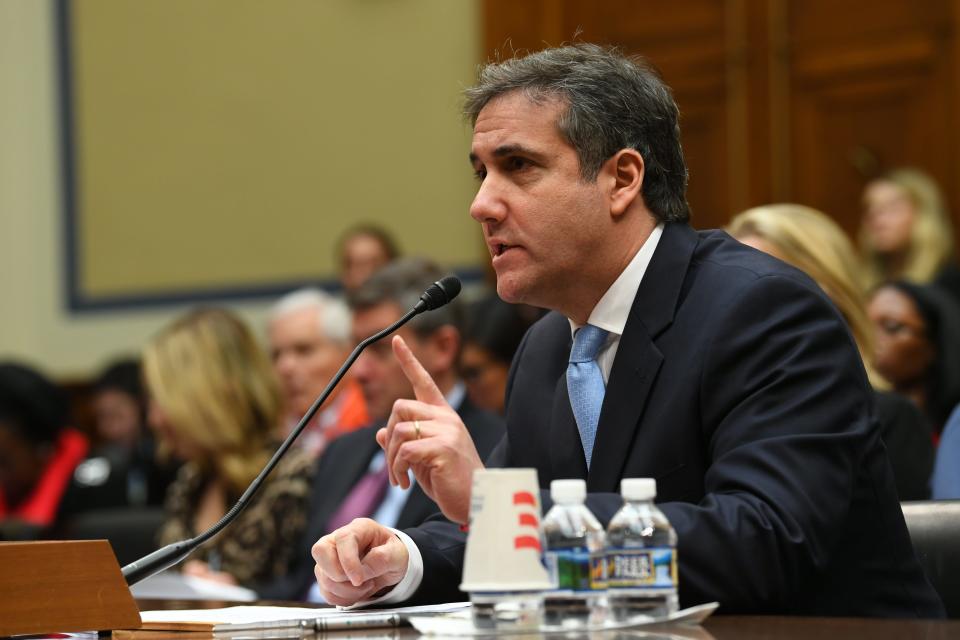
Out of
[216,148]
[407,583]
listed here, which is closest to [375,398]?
[407,583]

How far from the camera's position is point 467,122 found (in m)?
2.40

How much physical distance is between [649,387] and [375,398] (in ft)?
6.57

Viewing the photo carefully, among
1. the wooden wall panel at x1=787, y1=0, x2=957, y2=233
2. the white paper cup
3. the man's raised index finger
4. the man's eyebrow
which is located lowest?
the white paper cup

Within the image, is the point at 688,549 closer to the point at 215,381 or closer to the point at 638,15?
the point at 215,381

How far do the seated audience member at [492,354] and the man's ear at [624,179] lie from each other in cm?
238

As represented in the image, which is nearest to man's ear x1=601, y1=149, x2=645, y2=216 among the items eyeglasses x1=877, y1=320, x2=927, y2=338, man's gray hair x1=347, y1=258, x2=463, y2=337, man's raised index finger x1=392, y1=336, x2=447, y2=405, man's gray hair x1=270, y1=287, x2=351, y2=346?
man's raised index finger x1=392, y1=336, x2=447, y2=405

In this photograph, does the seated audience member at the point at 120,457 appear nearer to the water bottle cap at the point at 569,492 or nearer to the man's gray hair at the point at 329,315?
the man's gray hair at the point at 329,315

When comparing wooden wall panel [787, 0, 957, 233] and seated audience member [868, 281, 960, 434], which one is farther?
wooden wall panel [787, 0, 957, 233]

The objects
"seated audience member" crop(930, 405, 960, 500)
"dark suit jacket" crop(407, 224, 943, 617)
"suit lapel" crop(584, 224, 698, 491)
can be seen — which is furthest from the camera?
"seated audience member" crop(930, 405, 960, 500)

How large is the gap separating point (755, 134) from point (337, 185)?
2348 mm

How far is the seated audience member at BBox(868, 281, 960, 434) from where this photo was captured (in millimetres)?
4238

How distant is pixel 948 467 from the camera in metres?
3.14

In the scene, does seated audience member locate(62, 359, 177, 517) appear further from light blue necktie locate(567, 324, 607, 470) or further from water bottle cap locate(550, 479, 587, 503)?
water bottle cap locate(550, 479, 587, 503)

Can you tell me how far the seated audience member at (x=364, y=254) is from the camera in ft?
20.8
